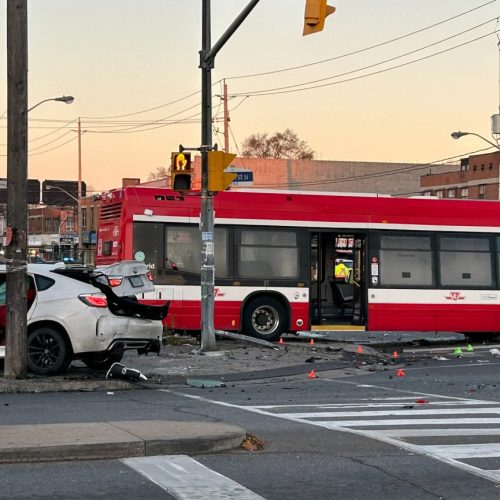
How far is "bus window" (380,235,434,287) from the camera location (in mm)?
21656

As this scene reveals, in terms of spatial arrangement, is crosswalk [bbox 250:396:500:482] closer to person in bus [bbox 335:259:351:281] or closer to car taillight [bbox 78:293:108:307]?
car taillight [bbox 78:293:108:307]

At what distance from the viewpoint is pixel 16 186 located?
12867mm

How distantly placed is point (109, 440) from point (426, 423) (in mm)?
3949

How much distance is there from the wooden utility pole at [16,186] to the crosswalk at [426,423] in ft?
12.0

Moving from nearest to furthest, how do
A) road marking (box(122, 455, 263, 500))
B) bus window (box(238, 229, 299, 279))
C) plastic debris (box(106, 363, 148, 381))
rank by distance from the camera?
road marking (box(122, 455, 263, 500)), plastic debris (box(106, 363, 148, 381)), bus window (box(238, 229, 299, 279))

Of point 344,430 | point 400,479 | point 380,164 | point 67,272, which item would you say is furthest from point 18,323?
point 380,164

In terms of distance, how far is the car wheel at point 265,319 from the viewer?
20.8 m

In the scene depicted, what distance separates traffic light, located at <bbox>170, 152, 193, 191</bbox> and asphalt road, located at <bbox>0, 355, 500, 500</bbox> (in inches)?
182

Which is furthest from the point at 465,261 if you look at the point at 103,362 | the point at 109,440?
the point at 109,440

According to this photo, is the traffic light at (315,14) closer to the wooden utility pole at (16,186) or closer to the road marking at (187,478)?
the wooden utility pole at (16,186)

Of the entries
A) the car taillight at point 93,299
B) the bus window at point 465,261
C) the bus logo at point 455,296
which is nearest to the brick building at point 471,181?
the bus window at point 465,261

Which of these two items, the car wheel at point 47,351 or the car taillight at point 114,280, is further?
the car taillight at point 114,280

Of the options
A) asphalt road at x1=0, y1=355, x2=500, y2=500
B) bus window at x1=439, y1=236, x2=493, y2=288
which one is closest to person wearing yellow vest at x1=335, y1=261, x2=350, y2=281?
bus window at x1=439, y1=236, x2=493, y2=288

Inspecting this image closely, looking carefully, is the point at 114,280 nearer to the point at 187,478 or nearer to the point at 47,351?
the point at 47,351
